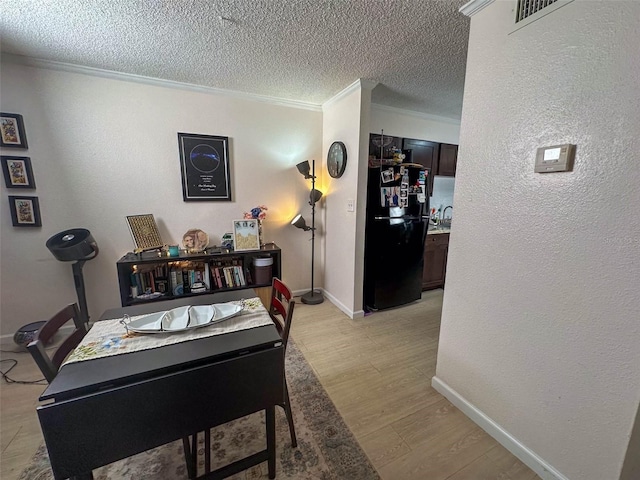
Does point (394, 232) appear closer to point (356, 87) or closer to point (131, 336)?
point (356, 87)

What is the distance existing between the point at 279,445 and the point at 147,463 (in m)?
0.67

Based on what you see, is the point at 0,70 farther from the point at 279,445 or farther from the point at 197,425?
the point at 279,445

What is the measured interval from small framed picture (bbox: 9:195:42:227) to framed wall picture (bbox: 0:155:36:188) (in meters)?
0.12

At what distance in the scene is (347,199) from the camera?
111 inches

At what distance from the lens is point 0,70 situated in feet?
6.81

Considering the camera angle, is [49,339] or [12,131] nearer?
[49,339]

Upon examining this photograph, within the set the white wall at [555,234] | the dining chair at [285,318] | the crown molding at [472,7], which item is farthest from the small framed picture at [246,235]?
the crown molding at [472,7]

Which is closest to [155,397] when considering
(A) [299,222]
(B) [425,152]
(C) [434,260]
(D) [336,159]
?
(A) [299,222]

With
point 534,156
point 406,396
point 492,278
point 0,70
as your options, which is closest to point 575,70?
point 534,156

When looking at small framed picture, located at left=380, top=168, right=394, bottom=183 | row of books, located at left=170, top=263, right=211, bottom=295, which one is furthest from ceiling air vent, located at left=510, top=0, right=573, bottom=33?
row of books, located at left=170, top=263, right=211, bottom=295

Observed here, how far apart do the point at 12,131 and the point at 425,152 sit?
13.4ft

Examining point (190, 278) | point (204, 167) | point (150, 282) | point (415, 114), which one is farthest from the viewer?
point (415, 114)

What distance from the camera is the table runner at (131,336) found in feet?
3.54

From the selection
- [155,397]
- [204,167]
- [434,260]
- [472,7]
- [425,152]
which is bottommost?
[434,260]
